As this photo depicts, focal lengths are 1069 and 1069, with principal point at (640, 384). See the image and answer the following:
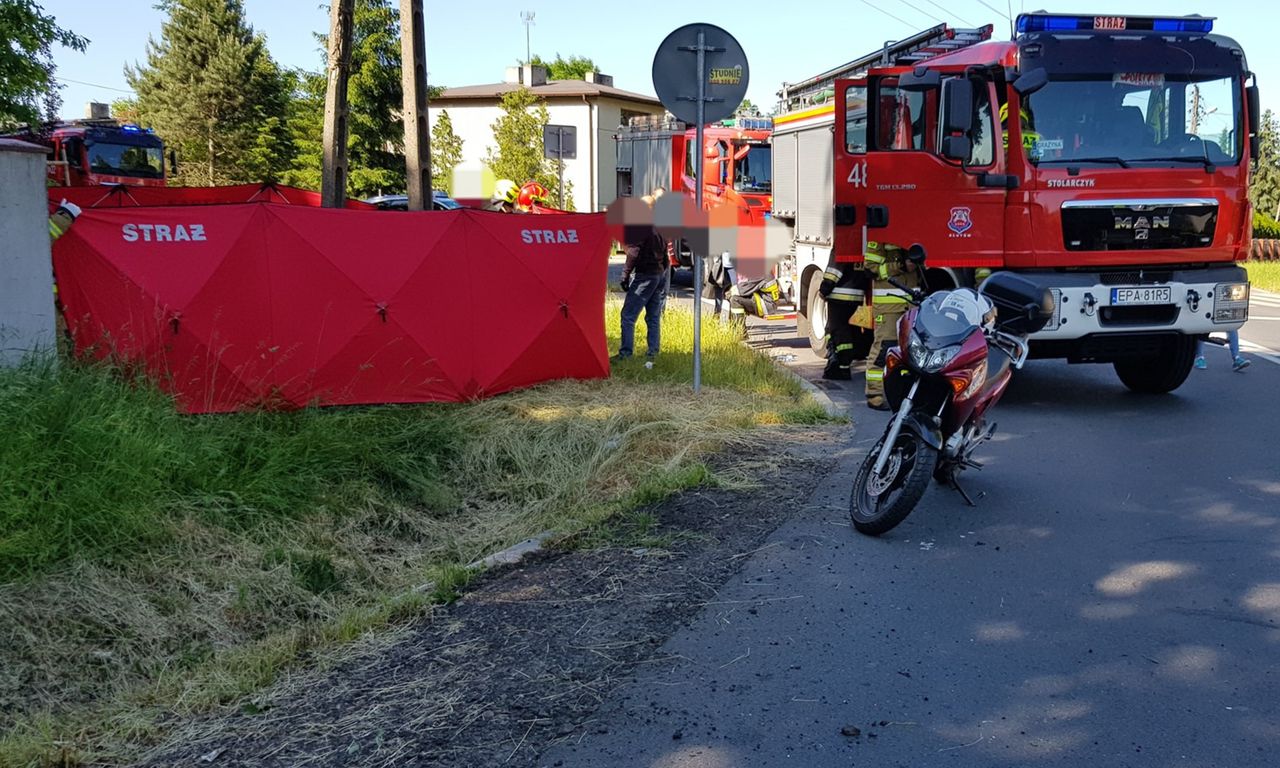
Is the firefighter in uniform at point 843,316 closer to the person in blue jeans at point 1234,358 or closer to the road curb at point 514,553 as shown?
the person in blue jeans at point 1234,358

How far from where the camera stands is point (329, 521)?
221 inches

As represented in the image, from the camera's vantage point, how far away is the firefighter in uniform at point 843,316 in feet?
35.1

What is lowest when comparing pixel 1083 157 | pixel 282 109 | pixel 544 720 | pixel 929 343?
pixel 544 720

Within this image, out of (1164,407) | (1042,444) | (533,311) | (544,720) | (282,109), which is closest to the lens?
(544,720)

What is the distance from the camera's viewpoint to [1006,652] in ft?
13.9

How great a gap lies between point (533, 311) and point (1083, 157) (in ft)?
15.4

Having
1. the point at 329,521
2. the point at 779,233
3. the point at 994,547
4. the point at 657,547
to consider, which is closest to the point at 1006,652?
the point at 994,547

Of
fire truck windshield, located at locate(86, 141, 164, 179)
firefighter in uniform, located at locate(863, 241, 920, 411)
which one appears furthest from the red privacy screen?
fire truck windshield, located at locate(86, 141, 164, 179)

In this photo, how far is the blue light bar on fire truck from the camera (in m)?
8.81

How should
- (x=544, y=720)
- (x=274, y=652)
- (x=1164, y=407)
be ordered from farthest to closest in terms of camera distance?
(x=1164, y=407) → (x=274, y=652) → (x=544, y=720)

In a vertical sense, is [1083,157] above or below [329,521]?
above

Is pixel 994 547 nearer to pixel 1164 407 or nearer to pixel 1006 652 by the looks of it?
pixel 1006 652

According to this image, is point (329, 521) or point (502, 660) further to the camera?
point (329, 521)

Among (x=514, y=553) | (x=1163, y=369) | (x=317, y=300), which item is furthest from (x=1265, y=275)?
(x=514, y=553)
